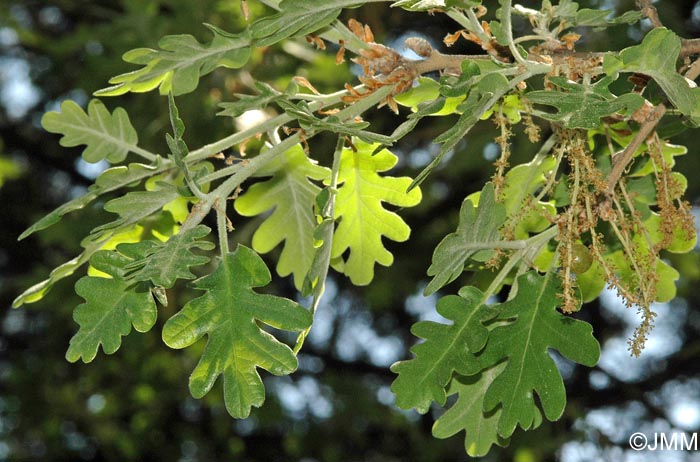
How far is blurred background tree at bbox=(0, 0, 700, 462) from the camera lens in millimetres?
3930

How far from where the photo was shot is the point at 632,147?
1.14 m

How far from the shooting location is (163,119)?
10.7ft

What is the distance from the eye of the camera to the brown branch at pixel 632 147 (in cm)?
114

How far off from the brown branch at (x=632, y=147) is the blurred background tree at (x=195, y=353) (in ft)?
7.58

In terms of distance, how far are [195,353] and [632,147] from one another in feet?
12.0

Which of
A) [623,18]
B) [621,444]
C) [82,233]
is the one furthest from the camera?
[621,444]

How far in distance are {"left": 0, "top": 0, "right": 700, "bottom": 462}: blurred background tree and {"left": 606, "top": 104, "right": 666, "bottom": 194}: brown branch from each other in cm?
231

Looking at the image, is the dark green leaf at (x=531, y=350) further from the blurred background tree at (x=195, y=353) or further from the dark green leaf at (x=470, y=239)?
the blurred background tree at (x=195, y=353)

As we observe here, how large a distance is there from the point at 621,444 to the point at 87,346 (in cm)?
345

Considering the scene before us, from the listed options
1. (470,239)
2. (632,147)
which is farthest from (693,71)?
(470,239)

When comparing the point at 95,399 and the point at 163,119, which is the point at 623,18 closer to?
the point at 163,119

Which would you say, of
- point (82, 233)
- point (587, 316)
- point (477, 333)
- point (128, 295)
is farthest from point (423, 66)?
point (587, 316)

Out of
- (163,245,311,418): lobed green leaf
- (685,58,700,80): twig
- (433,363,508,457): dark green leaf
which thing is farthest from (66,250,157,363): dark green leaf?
(685,58,700,80): twig

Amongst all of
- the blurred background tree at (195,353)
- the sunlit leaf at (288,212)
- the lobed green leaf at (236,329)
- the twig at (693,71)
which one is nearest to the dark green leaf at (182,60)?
the sunlit leaf at (288,212)
